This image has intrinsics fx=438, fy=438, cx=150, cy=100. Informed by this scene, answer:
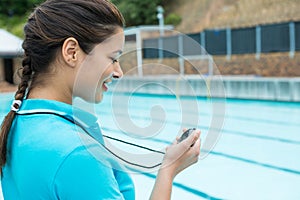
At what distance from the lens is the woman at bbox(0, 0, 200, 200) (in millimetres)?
775

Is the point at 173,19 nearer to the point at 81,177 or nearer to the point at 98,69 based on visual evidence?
the point at 98,69

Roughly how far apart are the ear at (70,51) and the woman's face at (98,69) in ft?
0.06

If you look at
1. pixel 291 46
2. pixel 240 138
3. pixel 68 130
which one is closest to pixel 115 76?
pixel 68 130

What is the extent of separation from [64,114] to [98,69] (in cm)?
11

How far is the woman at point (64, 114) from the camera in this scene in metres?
0.78

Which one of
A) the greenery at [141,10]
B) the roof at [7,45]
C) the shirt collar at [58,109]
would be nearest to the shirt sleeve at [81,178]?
the shirt collar at [58,109]

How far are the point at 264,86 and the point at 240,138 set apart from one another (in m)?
4.16

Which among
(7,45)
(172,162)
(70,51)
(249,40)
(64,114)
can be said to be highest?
(7,45)

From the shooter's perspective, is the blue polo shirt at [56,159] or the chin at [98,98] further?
the chin at [98,98]

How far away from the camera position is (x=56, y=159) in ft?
2.53

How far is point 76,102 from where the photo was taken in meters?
0.93

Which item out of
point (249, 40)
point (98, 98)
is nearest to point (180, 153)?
point (98, 98)

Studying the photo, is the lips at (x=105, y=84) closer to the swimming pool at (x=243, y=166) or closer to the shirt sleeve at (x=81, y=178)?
the shirt sleeve at (x=81, y=178)

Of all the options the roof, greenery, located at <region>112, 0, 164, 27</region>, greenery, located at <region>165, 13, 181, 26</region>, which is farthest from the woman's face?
greenery, located at <region>112, 0, 164, 27</region>
